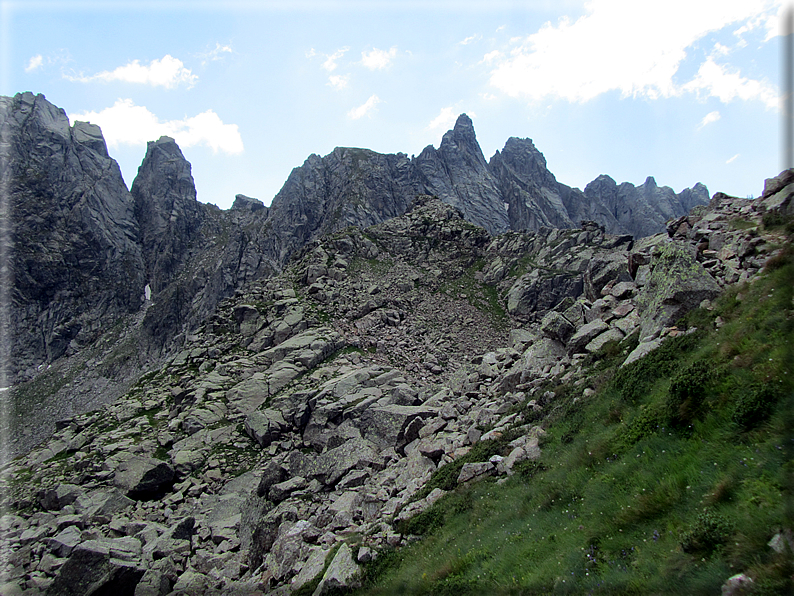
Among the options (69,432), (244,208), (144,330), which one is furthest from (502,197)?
(69,432)

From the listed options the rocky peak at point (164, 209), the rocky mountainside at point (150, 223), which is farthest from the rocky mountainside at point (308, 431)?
the rocky peak at point (164, 209)

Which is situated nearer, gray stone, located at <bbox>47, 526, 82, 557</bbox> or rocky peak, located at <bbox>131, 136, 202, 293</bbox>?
gray stone, located at <bbox>47, 526, 82, 557</bbox>

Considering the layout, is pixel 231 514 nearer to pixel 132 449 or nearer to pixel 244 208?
pixel 132 449

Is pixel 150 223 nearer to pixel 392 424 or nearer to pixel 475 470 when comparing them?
pixel 392 424

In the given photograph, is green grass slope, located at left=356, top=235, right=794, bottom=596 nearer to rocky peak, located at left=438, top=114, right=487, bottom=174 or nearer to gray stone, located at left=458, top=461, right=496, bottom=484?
gray stone, located at left=458, top=461, right=496, bottom=484

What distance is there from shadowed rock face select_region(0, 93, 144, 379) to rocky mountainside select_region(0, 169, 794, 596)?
119893mm

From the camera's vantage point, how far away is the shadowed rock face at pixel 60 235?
12412 cm

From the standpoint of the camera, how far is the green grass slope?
5.77 metres

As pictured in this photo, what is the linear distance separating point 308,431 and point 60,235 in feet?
522

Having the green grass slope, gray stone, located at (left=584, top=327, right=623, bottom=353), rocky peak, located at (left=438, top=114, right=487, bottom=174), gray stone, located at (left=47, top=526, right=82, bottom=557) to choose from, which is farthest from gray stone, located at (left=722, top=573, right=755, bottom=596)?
rocky peak, located at (left=438, top=114, right=487, bottom=174)

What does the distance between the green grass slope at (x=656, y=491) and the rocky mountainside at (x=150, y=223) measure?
9706cm

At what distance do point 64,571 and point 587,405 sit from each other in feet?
72.0

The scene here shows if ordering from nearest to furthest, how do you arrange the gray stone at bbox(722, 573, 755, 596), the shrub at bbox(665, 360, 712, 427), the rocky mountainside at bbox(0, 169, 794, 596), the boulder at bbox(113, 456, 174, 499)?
the gray stone at bbox(722, 573, 755, 596), the shrub at bbox(665, 360, 712, 427), the rocky mountainside at bbox(0, 169, 794, 596), the boulder at bbox(113, 456, 174, 499)

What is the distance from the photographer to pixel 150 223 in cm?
15750
